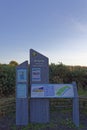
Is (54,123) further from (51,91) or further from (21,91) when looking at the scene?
(21,91)

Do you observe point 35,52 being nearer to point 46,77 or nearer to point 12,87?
point 46,77

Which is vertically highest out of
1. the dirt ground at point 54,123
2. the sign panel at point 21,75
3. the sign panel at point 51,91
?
the sign panel at point 21,75

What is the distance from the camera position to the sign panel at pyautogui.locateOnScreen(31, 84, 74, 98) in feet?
35.7

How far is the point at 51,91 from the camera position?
1097cm

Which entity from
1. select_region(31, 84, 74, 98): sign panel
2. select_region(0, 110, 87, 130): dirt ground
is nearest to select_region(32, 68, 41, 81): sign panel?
select_region(31, 84, 74, 98): sign panel

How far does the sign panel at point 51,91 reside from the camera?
10.9 meters

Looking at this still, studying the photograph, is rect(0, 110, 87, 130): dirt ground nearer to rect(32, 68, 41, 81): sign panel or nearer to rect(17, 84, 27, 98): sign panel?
rect(17, 84, 27, 98): sign panel

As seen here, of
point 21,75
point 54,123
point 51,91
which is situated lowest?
point 54,123

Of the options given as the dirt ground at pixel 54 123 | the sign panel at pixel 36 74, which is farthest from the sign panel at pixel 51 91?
the dirt ground at pixel 54 123

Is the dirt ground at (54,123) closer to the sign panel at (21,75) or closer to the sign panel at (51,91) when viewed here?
the sign panel at (51,91)

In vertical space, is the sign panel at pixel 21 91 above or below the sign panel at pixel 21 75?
below

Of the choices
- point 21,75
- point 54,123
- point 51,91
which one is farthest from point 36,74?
point 54,123

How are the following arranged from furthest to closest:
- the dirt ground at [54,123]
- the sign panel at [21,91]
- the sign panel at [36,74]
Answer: the sign panel at [36,74] → the sign panel at [21,91] → the dirt ground at [54,123]

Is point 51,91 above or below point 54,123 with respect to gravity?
above
